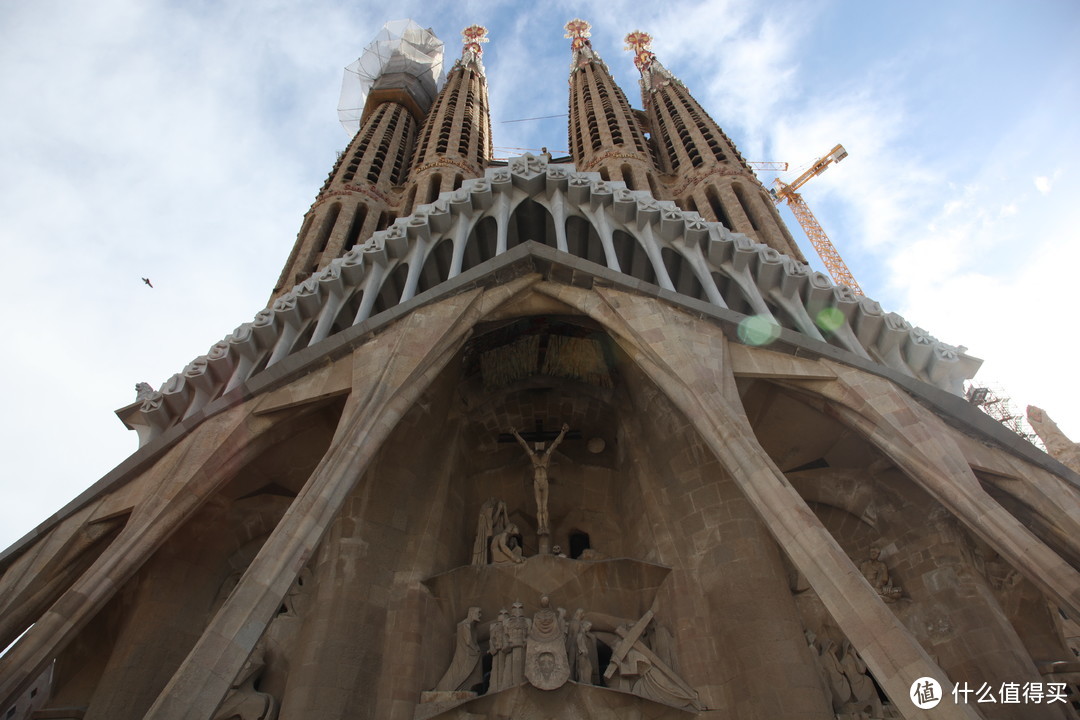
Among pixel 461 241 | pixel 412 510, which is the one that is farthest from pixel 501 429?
pixel 461 241

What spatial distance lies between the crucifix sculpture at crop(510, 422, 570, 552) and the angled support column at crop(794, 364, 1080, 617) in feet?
12.5

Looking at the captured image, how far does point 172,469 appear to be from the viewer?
8.12 metres

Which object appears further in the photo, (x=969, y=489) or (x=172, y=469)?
(x=172, y=469)

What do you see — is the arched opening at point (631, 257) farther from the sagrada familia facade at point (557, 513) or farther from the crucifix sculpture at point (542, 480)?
the crucifix sculpture at point (542, 480)

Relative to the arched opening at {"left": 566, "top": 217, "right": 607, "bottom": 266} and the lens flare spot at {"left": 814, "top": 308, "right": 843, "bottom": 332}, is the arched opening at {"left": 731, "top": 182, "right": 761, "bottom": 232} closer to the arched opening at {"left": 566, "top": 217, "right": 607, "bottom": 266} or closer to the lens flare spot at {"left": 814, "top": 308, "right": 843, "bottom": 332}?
the arched opening at {"left": 566, "top": 217, "right": 607, "bottom": 266}

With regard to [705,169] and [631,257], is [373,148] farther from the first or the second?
[631,257]

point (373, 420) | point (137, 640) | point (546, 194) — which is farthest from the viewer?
point (546, 194)

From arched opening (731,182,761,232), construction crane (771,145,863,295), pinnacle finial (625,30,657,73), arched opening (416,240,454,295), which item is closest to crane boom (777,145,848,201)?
construction crane (771,145,863,295)

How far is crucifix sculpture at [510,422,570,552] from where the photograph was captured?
9.98m

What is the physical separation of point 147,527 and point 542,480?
499cm

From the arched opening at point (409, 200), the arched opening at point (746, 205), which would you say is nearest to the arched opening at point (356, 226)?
the arched opening at point (409, 200)

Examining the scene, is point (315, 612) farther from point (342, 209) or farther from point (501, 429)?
point (342, 209)

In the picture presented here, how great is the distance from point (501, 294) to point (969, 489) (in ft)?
19.2

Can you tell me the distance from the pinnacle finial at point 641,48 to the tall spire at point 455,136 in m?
6.99
